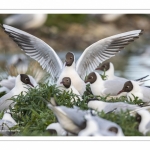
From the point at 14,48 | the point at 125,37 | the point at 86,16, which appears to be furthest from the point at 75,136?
the point at 86,16

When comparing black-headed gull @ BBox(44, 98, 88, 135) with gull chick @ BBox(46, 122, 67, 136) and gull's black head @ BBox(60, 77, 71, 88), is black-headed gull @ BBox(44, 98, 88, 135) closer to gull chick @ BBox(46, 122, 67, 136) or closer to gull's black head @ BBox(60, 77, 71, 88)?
gull chick @ BBox(46, 122, 67, 136)

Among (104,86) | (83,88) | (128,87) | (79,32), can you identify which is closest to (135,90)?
(128,87)

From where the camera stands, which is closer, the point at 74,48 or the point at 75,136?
the point at 75,136

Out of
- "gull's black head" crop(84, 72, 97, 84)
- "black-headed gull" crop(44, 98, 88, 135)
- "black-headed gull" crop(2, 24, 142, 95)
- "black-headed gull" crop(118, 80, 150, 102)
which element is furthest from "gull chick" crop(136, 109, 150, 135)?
"black-headed gull" crop(2, 24, 142, 95)

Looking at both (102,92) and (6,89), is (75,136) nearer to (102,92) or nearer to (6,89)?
(102,92)

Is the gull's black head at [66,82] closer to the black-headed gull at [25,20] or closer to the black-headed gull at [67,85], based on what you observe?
the black-headed gull at [67,85]
